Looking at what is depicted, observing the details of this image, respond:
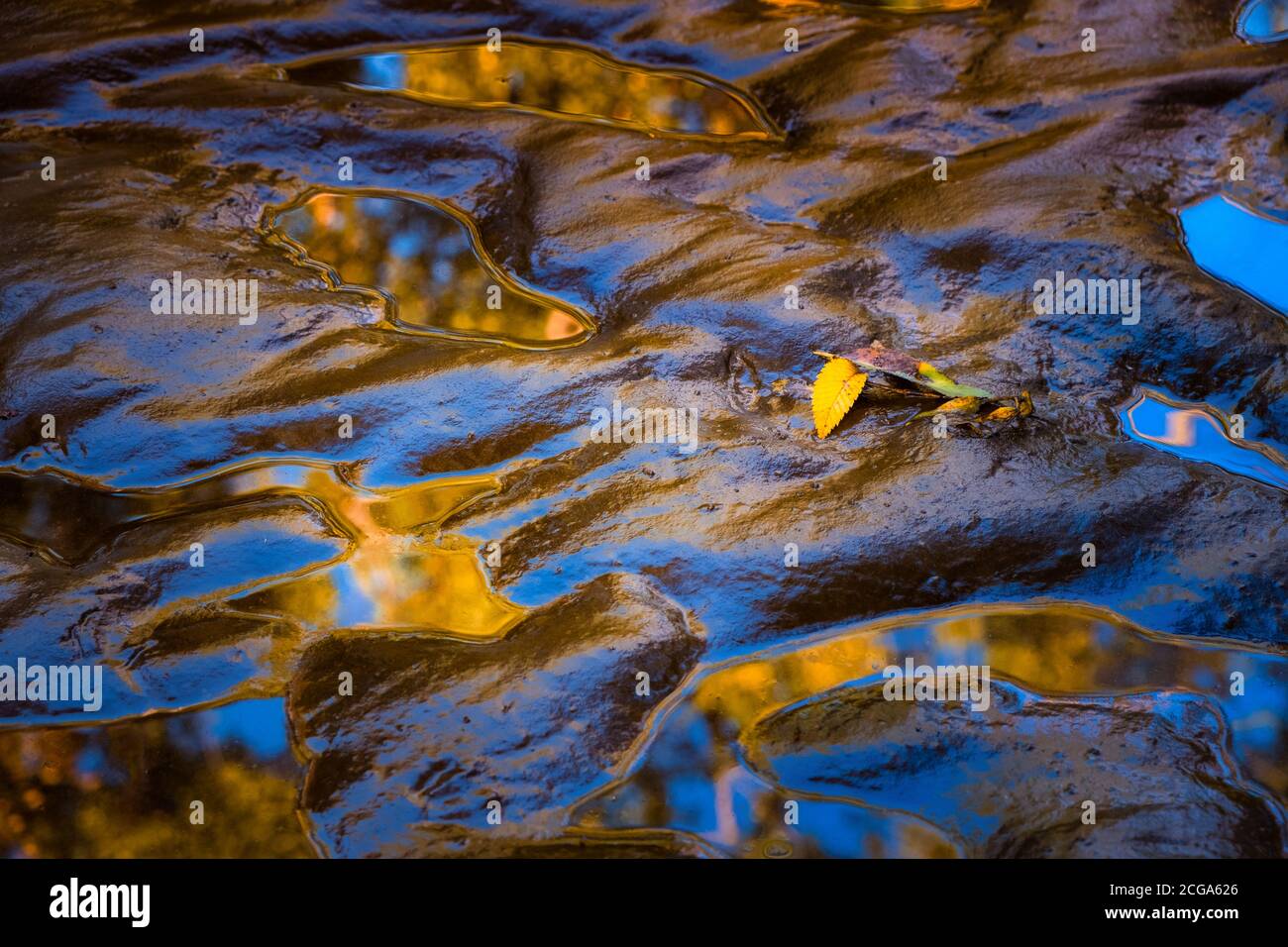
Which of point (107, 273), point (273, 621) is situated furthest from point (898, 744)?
point (107, 273)

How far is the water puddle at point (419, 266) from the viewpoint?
4.45m

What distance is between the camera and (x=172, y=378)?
4.01 metres

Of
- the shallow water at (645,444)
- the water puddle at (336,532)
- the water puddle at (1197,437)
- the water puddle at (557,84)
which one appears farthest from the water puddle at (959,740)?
the water puddle at (557,84)

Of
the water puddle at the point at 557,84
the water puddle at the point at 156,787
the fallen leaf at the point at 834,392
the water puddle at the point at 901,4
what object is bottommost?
the water puddle at the point at 156,787

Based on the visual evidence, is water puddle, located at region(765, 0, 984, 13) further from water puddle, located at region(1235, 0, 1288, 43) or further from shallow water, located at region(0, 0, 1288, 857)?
water puddle, located at region(1235, 0, 1288, 43)

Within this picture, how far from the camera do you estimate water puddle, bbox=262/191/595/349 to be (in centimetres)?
445

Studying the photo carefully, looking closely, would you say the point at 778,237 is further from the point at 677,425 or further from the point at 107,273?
the point at 107,273

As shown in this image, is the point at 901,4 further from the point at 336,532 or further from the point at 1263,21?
the point at 336,532

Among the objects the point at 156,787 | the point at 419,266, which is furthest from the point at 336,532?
the point at 419,266

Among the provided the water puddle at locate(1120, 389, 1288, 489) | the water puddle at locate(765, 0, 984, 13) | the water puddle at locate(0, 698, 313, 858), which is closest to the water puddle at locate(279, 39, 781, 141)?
the water puddle at locate(765, 0, 984, 13)

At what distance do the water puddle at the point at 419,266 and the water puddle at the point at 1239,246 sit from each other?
8.37 feet

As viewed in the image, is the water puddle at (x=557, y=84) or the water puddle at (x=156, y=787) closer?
the water puddle at (x=156, y=787)

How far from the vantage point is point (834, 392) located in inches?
Result: 151

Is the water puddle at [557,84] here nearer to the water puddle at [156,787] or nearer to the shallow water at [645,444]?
the shallow water at [645,444]
